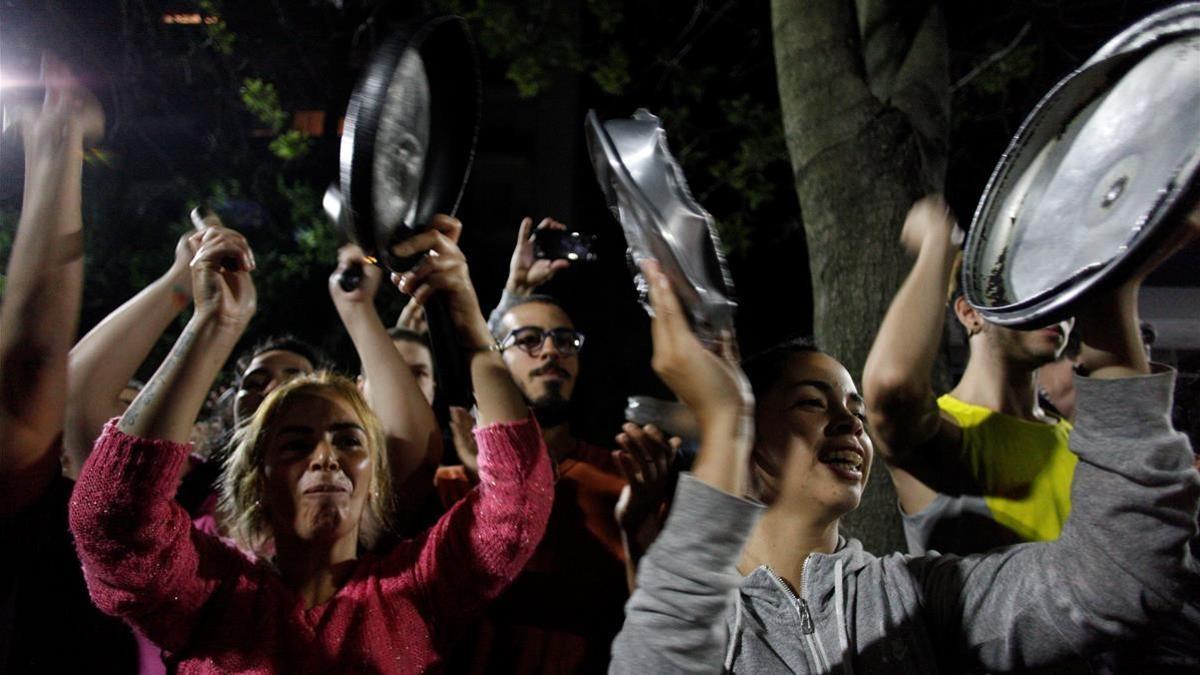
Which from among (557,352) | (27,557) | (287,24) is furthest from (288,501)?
(287,24)

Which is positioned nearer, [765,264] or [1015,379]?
[1015,379]

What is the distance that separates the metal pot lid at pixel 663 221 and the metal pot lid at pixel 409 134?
1.61 feet

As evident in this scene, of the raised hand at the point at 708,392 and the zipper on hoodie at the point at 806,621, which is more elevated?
the raised hand at the point at 708,392

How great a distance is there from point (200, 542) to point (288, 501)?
268 millimetres

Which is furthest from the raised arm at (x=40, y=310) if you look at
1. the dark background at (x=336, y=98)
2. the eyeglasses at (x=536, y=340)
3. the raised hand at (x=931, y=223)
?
the dark background at (x=336, y=98)

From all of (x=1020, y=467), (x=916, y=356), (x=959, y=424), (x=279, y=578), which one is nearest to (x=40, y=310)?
(x=279, y=578)

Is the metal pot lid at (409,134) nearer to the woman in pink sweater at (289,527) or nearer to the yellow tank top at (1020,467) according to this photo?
the woman in pink sweater at (289,527)

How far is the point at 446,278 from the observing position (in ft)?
7.52

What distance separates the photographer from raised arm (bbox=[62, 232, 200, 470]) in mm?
2732

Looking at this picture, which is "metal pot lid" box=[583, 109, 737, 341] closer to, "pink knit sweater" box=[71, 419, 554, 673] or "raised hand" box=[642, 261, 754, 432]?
"raised hand" box=[642, 261, 754, 432]

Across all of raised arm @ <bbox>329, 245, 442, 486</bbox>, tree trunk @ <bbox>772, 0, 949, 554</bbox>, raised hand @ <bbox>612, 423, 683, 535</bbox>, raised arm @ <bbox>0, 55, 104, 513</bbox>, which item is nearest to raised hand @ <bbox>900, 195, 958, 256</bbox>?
tree trunk @ <bbox>772, 0, 949, 554</bbox>

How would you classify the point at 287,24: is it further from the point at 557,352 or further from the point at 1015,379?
the point at 1015,379

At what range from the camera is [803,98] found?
4113 millimetres

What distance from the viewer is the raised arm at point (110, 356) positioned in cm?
273
